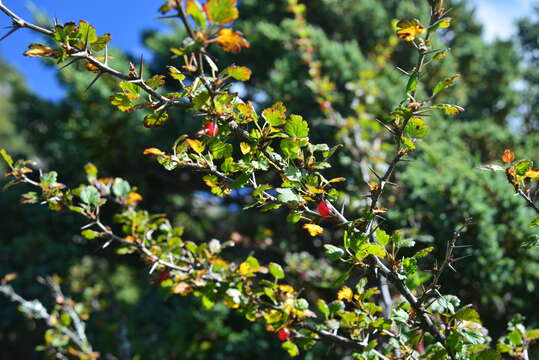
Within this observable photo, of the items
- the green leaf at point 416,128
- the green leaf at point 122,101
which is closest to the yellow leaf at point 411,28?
the green leaf at point 416,128

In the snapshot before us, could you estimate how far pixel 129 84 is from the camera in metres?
0.92

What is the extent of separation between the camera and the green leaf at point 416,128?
907 mm

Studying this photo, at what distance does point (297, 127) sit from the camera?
0.94m

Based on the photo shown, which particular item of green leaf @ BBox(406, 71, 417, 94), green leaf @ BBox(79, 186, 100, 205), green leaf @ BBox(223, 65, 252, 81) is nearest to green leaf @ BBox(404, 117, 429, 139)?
green leaf @ BBox(406, 71, 417, 94)

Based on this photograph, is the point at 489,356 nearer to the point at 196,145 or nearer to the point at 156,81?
the point at 196,145

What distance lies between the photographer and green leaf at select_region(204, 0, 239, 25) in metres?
0.68

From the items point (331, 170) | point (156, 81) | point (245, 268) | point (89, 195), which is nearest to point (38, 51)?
point (156, 81)

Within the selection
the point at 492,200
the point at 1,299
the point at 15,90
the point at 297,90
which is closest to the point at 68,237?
the point at 1,299

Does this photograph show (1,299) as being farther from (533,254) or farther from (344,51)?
(533,254)

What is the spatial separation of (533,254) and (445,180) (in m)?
0.68

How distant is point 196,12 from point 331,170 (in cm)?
268

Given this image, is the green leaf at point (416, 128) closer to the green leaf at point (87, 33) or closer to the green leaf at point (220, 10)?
the green leaf at point (220, 10)

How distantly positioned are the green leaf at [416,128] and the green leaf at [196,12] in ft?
1.74

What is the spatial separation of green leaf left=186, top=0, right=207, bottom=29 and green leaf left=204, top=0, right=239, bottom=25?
14mm
